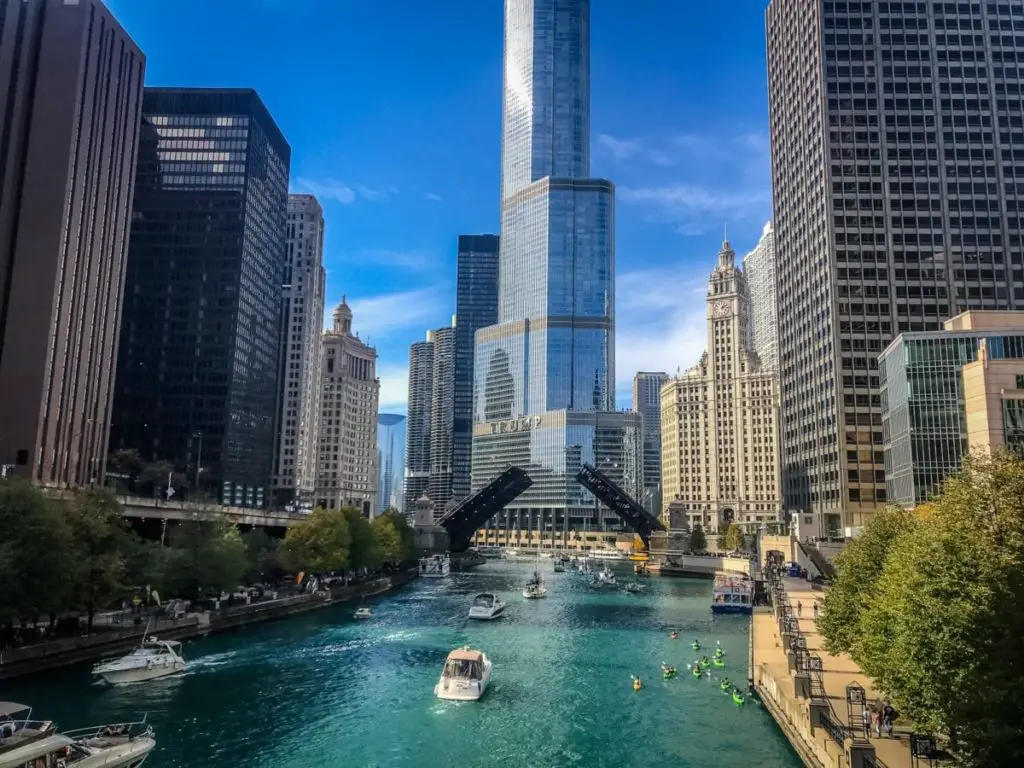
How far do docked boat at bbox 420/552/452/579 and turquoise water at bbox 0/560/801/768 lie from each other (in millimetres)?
59257

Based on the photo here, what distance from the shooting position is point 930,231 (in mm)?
107250

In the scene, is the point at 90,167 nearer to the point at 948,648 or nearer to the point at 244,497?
the point at 244,497

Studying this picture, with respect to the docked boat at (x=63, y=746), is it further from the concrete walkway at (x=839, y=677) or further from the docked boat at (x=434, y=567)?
the docked boat at (x=434, y=567)

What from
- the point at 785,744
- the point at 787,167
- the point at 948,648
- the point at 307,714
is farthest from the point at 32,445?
the point at 787,167

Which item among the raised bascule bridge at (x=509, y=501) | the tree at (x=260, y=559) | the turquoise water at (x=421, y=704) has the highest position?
the raised bascule bridge at (x=509, y=501)

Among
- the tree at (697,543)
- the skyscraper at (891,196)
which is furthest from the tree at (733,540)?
the skyscraper at (891,196)

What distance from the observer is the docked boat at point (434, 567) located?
126438mm

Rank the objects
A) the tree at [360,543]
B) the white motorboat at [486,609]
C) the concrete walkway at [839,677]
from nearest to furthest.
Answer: the concrete walkway at [839,677]
the white motorboat at [486,609]
the tree at [360,543]

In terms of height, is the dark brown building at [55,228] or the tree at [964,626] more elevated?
the dark brown building at [55,228]

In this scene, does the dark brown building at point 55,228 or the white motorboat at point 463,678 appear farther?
the dark brown building at point 55,228

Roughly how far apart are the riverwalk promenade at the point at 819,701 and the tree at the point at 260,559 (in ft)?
173

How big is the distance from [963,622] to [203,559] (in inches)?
2267

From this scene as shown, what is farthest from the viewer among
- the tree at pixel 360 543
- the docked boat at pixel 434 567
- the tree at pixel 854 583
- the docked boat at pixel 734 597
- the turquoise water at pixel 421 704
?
the docked boat at pixel 434 567

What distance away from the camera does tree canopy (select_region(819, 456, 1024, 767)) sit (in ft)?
66.6
